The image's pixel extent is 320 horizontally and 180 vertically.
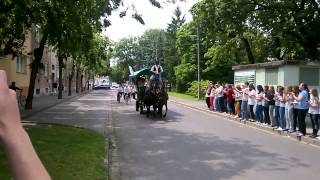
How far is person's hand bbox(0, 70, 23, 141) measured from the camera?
1083 mm

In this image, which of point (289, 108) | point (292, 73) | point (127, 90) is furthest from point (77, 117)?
point (127, 90)

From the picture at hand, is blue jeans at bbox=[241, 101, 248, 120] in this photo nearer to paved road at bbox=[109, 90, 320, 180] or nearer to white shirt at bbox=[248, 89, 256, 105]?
white shirt at bbox=[248, 89, 256, 105]

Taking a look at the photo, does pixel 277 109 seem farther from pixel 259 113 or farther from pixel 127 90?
pixel 127 90

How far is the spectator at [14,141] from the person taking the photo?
1091 mm

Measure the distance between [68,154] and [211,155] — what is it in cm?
358

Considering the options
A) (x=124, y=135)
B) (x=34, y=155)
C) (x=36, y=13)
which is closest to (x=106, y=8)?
(x=36, y=13)

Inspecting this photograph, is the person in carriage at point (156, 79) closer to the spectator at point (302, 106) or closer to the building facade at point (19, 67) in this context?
the spectator at point (302, 106)

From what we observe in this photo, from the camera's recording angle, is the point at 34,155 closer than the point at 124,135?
Yes

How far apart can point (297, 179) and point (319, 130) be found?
29.1 ft

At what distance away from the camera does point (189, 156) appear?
1301 cm

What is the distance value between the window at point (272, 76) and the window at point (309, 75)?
→ 1224 mm

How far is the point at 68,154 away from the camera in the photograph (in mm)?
11836

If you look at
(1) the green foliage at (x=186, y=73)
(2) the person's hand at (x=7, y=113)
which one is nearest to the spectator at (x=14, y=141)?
(2) the person's hand at (x=7, y=113)

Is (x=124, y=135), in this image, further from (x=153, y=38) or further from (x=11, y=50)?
(x=153, y=38)
